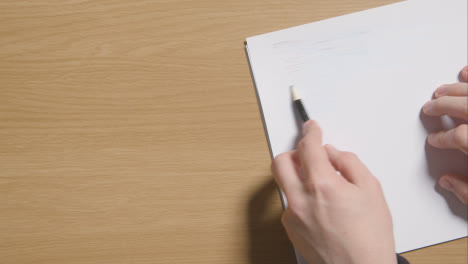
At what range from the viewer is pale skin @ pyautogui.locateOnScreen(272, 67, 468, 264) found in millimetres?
458

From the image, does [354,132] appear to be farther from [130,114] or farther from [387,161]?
[130,114]

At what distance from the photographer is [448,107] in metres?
0.53

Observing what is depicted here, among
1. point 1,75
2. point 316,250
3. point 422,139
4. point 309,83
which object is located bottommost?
point 316,250

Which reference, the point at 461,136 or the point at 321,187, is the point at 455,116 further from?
the point at 321,187

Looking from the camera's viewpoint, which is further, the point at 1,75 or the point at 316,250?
the point at 1,75

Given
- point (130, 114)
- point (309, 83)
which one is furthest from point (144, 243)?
point (309, 83)

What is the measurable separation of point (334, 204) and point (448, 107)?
0.23 meters

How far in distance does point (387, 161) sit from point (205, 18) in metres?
0.35

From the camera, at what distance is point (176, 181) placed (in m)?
0.55

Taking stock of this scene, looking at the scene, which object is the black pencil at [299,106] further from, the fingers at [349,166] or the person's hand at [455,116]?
the person's hand at [455,116]

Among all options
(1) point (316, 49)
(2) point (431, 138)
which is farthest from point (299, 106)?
(2) point (431, 138)

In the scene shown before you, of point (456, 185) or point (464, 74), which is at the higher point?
point (464, 74)

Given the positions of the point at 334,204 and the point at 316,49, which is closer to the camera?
the point at 334,204

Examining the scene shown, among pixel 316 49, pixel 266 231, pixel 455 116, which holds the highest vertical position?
pixel 316 49
